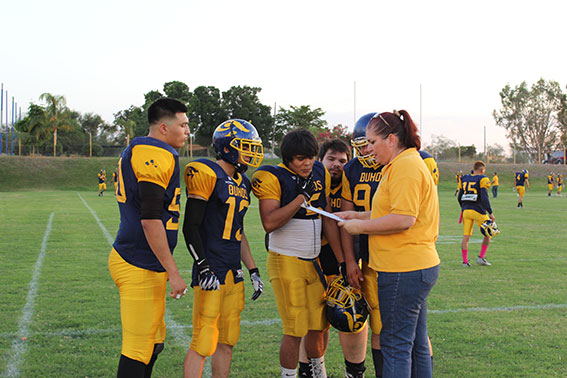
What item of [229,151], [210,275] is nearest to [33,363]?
[210,275]

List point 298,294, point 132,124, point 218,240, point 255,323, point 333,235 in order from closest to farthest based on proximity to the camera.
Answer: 1. point 218,240
2. point 298,294
3. point 333,235
4. point 255,323
5. point 132,124

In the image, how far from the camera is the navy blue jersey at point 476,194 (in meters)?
10.3

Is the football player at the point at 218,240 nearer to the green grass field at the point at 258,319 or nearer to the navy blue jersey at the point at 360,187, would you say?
the navy blue jersey at the point at 360,187

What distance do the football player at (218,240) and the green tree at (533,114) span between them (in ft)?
266

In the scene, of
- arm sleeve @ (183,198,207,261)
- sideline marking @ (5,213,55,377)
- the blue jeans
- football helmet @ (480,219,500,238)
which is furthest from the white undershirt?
football helmet @ (480,219,500,238)

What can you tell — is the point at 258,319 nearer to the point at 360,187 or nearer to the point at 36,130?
the point at 360,187

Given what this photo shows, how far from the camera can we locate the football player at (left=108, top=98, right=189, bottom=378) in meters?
3.08

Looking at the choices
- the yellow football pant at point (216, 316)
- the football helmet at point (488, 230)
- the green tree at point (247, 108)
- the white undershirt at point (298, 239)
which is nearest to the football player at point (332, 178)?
the white undershirt at point (298, 239)

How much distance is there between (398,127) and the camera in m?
3.22

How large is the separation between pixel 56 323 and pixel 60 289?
1808mm

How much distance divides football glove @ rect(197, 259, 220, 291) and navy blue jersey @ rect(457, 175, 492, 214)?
8.22 m

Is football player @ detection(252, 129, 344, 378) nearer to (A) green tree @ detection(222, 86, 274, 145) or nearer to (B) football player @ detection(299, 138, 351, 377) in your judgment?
(B) football player @ detection(299, 138, 351, 377)

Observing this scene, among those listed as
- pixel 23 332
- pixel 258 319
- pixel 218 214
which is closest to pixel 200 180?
pixel 218 214

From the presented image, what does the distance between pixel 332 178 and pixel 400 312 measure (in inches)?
66.3
